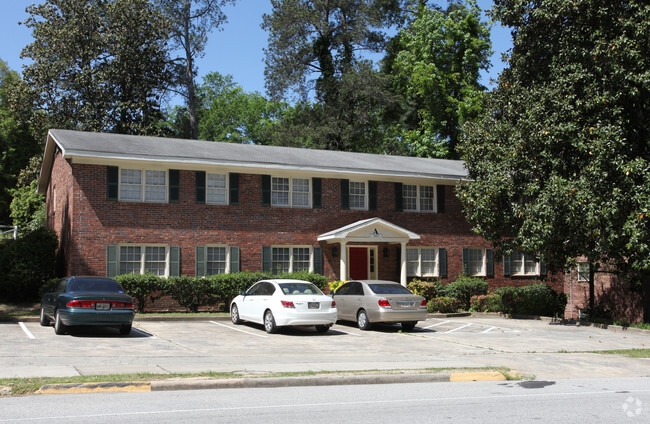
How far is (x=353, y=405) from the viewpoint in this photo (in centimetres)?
847

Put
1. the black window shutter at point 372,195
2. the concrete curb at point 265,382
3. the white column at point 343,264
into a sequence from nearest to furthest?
1. the concrete curb at point 265,382
2. the white column at point 343,264
3. the black window shutter at point 372,195

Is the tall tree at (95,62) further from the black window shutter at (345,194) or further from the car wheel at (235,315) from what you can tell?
the car wheel at (235,315)

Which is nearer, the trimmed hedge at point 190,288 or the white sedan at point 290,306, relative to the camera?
the white sedan at point 290,306

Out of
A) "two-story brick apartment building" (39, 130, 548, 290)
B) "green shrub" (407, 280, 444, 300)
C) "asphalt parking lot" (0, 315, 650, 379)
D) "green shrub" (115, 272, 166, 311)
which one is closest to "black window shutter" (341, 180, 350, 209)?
"two-story brick apartment building" (39, 130, 548, 290)

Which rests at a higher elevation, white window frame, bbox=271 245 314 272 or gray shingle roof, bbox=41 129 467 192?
gray shingle roof, bbox=41 129 467 192

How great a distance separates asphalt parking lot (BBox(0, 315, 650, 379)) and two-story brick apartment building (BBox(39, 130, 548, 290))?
412cm

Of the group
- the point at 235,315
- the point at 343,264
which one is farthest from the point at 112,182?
the point at 343,264

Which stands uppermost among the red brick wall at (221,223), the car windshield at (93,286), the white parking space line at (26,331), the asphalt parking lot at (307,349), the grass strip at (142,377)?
the red brick wall at (221,223)

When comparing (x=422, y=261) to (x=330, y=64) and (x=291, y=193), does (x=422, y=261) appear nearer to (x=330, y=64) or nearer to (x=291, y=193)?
(x=291, y=193)

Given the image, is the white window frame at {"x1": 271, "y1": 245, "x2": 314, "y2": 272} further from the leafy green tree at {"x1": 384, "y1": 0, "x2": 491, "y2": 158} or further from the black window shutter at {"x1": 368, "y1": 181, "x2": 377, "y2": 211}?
the leafy green tree at {"x1": 384, "y1": 0, "x2": 491, "y2": 158}

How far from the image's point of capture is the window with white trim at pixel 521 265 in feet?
97.1

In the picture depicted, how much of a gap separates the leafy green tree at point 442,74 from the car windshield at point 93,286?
2970 centimetres

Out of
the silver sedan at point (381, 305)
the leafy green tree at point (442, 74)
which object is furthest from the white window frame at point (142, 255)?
the leafy green tree at point (442, 74)

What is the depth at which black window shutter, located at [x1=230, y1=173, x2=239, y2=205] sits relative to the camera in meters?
24.2
